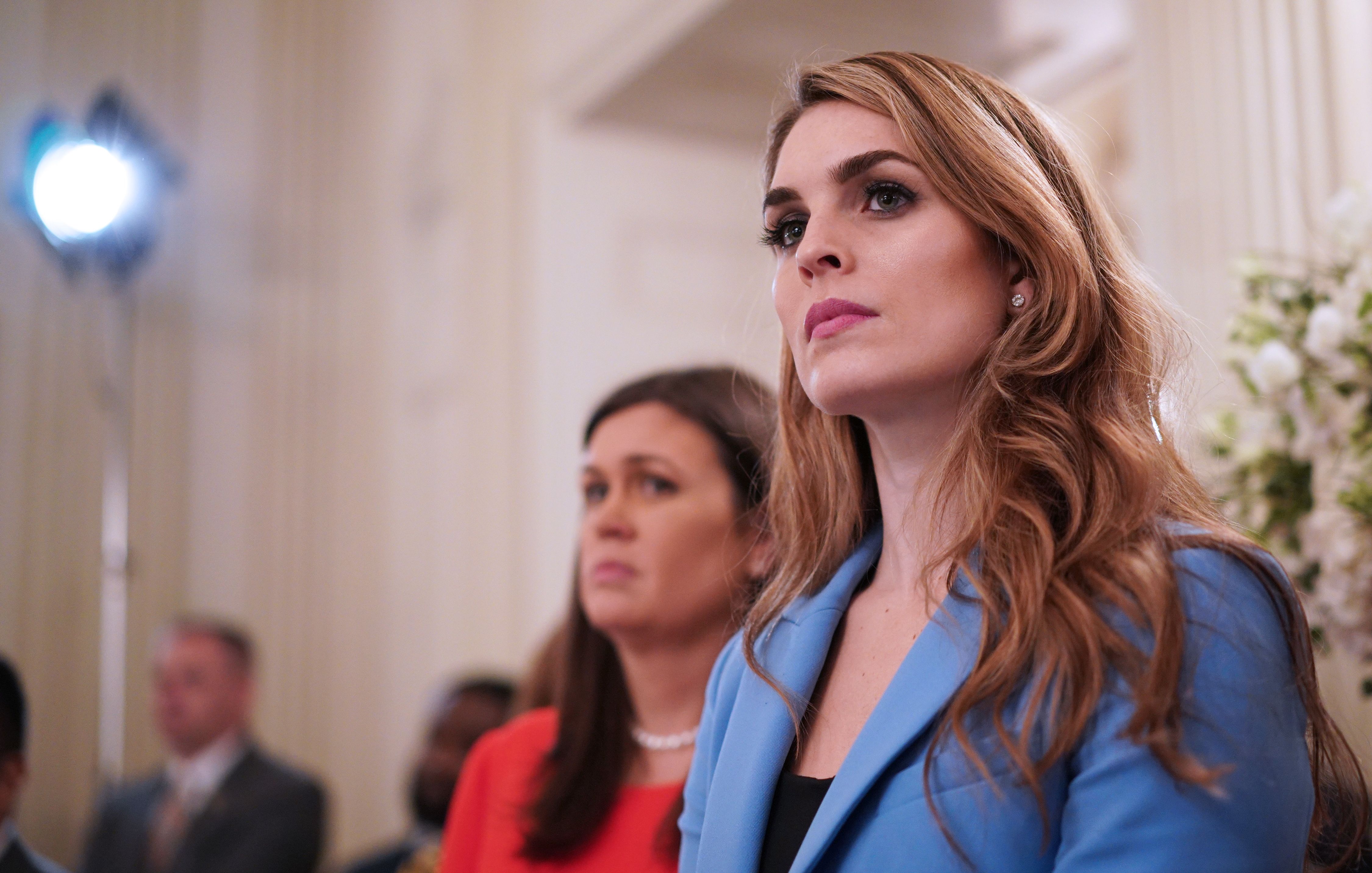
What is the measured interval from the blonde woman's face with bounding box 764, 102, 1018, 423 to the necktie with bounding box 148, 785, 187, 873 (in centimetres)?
265

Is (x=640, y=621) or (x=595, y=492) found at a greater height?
(x=595, y=492)

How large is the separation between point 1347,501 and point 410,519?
178 inches

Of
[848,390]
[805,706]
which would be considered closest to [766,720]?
[805,706]

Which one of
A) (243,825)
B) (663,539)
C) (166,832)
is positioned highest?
(663,539)

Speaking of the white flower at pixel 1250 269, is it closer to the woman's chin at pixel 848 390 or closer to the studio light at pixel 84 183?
the woman's chin at pixel 848 390

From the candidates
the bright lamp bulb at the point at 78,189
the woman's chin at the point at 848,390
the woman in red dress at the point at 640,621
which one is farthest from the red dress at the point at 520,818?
the bright lamp bulb at the point at 78,189

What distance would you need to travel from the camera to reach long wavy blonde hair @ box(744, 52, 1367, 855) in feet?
3.81

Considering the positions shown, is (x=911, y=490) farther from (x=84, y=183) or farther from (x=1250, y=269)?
(x=84, y=183)

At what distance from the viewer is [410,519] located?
568 centimetres

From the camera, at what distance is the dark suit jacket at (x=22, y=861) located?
1855mm

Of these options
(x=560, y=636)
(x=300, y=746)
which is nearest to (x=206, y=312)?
(x=300, y=746)

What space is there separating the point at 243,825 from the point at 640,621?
7.31ft

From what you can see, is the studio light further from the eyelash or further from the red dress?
the eyelash

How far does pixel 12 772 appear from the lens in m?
1.88
